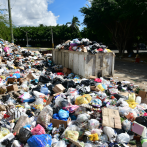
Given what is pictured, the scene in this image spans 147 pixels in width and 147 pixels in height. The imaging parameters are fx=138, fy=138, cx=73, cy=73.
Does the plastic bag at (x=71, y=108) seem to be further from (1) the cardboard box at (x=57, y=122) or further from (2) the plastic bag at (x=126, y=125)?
(2) the plastic bag at (x=126, y=125)

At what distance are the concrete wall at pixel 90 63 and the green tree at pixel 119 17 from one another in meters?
6.32

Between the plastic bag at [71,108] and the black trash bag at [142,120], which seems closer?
the black trash bag at [142,120]

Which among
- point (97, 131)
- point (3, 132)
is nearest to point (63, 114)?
point (97, 131)

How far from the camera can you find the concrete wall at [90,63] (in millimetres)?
6062

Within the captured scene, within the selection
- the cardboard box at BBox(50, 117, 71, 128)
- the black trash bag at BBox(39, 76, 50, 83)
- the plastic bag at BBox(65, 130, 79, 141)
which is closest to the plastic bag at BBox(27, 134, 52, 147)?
the plastic bag at BBox(65, 130, 79, 141)

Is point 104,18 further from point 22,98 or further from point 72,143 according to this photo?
point 72,143

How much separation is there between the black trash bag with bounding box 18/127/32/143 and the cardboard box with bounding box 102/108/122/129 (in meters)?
1.47

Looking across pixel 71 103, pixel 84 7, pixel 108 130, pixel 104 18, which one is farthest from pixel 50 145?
pixel 84 7

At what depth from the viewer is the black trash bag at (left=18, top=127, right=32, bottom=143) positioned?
2.54 metres

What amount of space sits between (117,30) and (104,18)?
9.71 feet

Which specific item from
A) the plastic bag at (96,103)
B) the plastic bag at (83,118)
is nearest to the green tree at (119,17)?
the plastic bag at (96,103)

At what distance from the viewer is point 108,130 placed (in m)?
2.69

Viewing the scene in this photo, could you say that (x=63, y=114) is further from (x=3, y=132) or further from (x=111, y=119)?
(x=3, y=132)

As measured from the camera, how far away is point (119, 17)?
11.6 m
